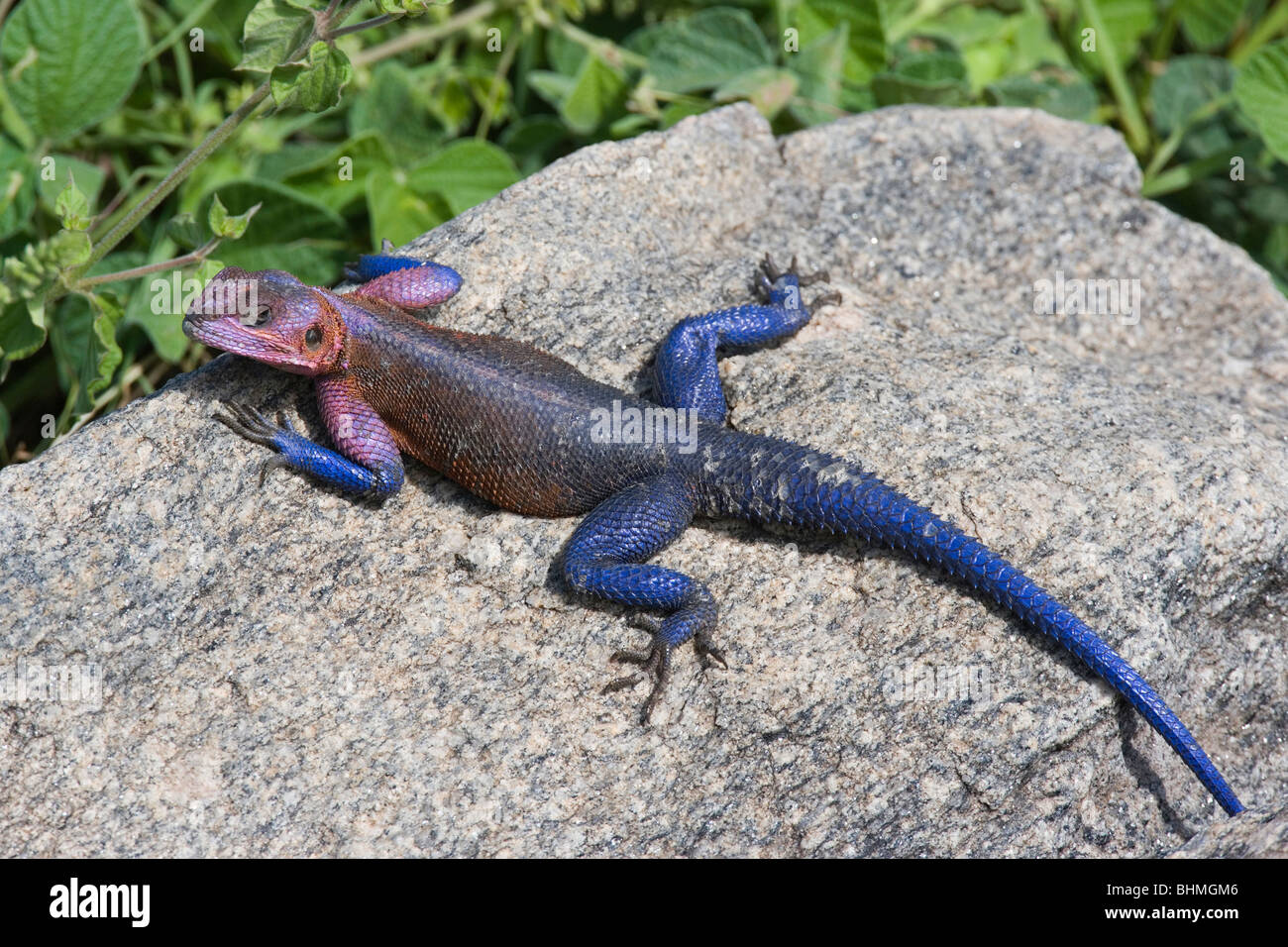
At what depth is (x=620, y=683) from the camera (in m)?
2.84

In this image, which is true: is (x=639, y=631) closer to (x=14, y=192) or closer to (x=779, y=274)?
(x=779, y=274)

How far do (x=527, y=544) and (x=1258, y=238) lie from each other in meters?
3.52

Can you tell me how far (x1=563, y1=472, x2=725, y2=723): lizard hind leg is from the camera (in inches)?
113

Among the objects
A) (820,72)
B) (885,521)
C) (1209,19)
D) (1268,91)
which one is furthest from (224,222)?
(1209,19)

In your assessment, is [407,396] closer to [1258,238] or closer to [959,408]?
[959,408]

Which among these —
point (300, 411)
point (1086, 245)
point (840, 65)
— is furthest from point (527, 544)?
point (840, 65)

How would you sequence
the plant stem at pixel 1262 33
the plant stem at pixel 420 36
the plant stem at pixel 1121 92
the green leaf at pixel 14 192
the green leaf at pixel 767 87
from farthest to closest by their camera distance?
the plant stem at pixel 1262 33
the plant stem at pixel 1121 92
the plant stem at pixel 420 36
the green leaf at pixel 767 87
the green leaf at pixel 14 192

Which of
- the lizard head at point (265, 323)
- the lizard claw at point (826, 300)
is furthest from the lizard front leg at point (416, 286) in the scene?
the lizard claw at point (826, 300)

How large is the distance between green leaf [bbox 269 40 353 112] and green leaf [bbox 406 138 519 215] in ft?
3.98

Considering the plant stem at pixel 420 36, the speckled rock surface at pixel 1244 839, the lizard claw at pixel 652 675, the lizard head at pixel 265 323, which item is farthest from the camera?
the plant stem at pixel 420 36

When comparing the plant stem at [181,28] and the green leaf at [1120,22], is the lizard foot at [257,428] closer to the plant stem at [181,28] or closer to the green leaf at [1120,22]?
the plant stem at [181,28]

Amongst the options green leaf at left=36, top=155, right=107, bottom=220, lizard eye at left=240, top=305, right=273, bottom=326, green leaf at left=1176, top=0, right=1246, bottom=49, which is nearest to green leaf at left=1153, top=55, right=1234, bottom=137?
green leaf at left=1176, top=0, right=1246, bottom=49

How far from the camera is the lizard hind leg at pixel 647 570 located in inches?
113

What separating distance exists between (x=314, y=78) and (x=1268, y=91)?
3.31m
